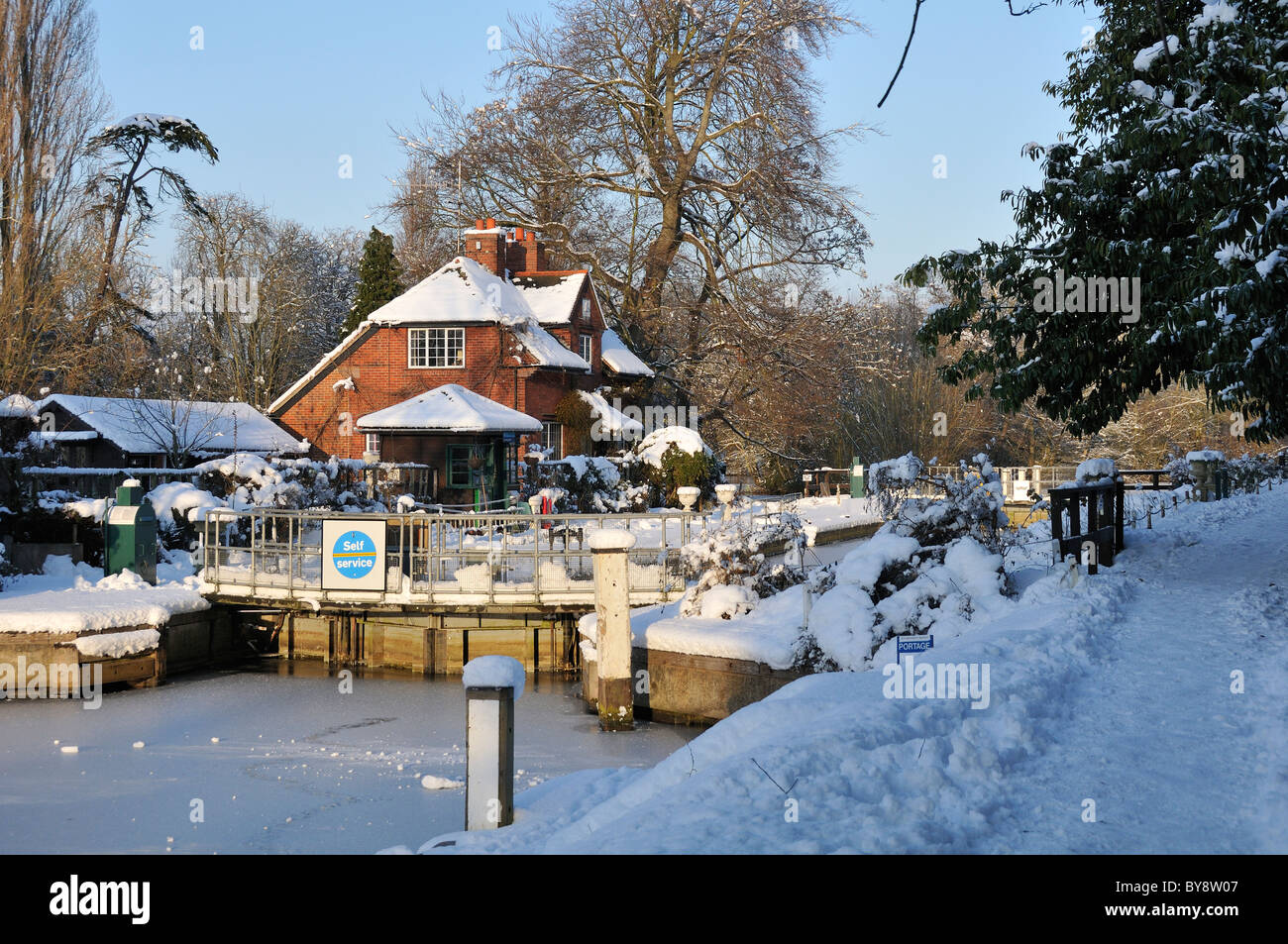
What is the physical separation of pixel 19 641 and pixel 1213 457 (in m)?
25.0

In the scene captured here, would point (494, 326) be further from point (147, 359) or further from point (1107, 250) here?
point (1107, 250)

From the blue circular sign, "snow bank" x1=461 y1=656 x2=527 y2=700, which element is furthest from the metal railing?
"snow bank" x1=461 y1=656 x2=527 y2=700

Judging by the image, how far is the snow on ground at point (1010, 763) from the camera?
19.0 feet

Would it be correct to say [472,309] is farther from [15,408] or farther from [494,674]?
[494,674]

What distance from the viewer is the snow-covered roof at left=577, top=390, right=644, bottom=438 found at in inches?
1384

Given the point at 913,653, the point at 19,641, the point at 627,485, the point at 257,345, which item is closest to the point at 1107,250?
the point at 913,653

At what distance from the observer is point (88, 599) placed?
1814cm

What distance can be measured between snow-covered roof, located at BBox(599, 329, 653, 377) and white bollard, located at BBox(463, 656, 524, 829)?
99.5 ft

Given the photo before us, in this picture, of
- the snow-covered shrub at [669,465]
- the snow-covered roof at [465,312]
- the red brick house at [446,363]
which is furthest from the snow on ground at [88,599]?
the snow-covered shrub at [669,465]

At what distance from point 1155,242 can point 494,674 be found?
847cm

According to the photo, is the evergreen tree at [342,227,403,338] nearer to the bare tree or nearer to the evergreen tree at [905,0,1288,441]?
the bare tree

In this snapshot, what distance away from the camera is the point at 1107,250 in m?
11.9

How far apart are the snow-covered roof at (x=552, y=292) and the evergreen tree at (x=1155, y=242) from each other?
2297 cm
